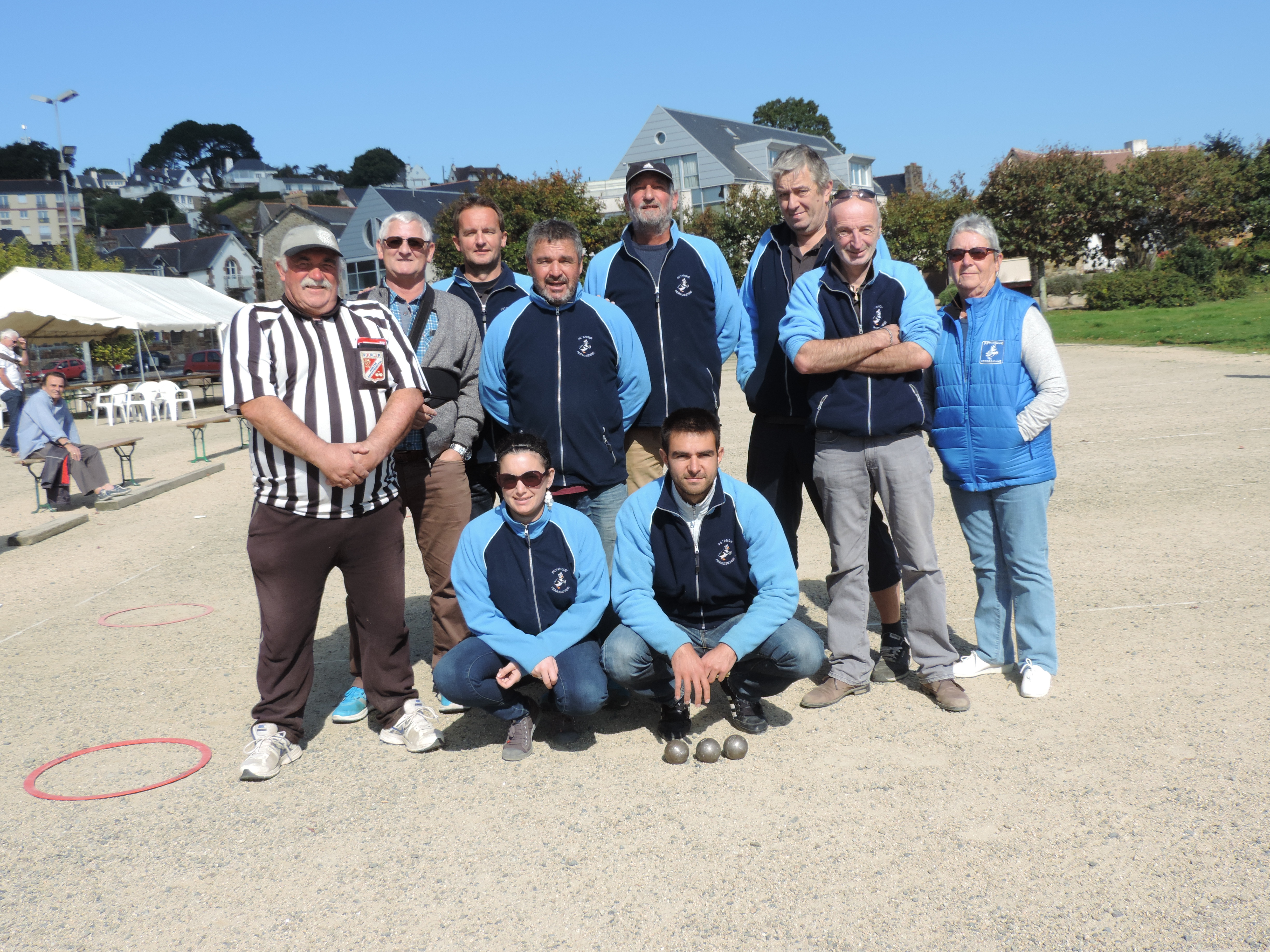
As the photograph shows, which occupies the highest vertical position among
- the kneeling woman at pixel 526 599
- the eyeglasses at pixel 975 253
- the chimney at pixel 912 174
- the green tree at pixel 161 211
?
the green tree at pixel 161 211

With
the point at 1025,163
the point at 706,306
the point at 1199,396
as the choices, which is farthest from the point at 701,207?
the point at 706,306

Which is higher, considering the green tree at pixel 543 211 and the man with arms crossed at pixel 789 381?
the green tree at pixel 543 211

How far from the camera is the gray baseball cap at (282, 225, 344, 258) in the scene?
3998 millimetres

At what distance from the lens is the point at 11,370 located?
50.0 ft

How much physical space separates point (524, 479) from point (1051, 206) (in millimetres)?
37082

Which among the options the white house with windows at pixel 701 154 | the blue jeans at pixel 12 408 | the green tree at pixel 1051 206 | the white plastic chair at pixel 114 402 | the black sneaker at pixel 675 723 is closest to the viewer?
the black sneaker at pixel 675 723

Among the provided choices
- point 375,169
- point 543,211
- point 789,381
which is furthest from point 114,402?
point 375,169

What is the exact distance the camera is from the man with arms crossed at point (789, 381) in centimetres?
481

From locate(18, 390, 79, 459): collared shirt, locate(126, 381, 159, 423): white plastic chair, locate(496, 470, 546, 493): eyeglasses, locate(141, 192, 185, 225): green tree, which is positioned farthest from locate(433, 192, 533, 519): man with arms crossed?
locate(141, 192, 185, 225): green tree

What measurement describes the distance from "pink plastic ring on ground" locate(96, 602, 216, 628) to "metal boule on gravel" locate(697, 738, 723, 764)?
424 centimetres

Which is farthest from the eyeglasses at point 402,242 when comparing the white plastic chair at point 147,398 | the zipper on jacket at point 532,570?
the white plastic chair at point 147,398

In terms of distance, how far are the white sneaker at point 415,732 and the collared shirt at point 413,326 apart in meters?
1.21

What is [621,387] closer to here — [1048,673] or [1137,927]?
[1048,673]

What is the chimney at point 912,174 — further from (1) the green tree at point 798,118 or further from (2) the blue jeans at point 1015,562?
(2) the blue jeans at point 1015,562
